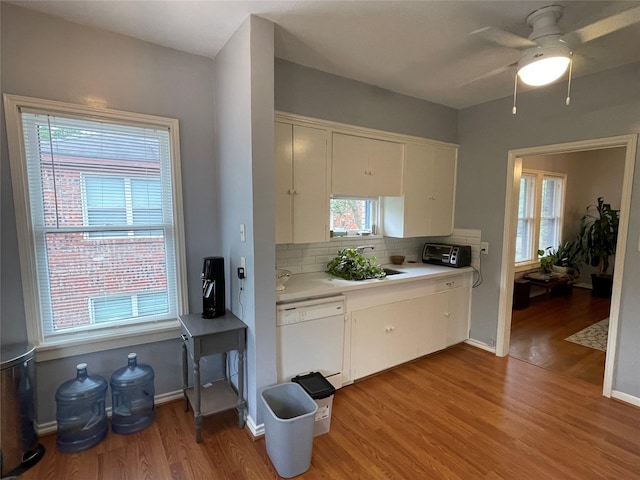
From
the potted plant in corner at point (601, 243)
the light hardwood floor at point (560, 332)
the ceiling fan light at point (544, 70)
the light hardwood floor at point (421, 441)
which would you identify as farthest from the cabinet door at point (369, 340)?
the potted plant in corner at point (601, 243)

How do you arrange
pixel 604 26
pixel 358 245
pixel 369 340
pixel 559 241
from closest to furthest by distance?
pixel 604 26 < pixel 369 340 < pixel 358 245 < pixel 559 241

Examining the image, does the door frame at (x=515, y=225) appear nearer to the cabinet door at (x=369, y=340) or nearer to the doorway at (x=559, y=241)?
the doorway at (x=559, y=241)

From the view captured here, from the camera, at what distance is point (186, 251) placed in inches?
95.3

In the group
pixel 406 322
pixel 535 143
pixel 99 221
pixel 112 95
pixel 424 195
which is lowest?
pixel 406 322

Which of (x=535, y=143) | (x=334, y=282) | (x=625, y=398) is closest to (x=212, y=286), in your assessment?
(x=334, y=282)

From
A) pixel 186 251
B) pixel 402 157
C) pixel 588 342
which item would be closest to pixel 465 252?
pixel 402 157

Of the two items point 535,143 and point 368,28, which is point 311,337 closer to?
point 368,28

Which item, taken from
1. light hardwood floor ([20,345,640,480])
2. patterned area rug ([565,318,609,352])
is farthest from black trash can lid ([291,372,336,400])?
patterned area rug ([565,318,609,352])

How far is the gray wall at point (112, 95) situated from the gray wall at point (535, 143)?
8.85 feet

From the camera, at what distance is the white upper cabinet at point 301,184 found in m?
2.48

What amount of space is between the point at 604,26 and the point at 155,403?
12.8ft

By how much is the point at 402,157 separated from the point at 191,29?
2.07 metres

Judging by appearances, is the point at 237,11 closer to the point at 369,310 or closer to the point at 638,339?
the point at 369,310

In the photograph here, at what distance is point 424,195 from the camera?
11.2 ft
